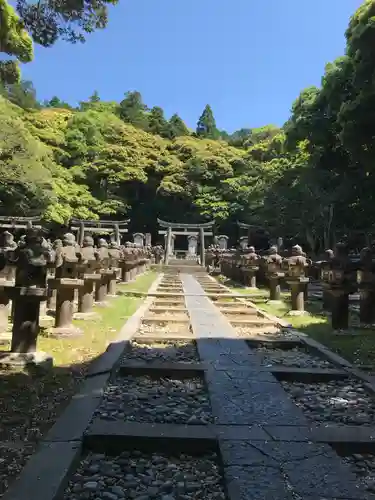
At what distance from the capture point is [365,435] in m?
3.27

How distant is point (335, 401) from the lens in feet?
13.8

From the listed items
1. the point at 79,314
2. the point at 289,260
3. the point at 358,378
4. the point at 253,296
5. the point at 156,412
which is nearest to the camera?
the point at 156,412

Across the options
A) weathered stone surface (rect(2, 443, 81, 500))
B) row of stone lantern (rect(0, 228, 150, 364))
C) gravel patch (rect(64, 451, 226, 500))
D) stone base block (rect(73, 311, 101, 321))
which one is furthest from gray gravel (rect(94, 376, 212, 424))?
stone base block (rect(73, 311, 101, 321))

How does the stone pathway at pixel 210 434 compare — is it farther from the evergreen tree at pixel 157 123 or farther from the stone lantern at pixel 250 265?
the evergreen tree at pixel 157 123

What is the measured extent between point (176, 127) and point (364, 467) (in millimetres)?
56621

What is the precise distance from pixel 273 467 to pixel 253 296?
37.3 feet

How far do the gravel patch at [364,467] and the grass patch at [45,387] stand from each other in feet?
6.86

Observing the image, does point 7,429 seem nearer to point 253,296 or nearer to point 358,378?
point 358,378

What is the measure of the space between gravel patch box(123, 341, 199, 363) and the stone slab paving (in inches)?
27.3

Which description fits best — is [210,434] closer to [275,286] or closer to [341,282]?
[341,282]

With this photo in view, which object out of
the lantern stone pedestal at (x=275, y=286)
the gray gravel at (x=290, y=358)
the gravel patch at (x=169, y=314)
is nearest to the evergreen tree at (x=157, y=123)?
the lantern stone pedestal at (x=275, y=286)

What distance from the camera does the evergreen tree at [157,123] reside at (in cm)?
5524

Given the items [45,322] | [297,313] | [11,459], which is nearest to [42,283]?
[11,459]

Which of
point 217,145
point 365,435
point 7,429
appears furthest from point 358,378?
point 217,145
